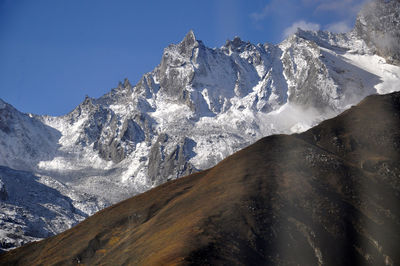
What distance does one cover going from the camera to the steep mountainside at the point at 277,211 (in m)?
103

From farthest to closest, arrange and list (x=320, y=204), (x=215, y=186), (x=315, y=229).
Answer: (x=215, y=186), (x=320, y=204), (x=315, y=229)

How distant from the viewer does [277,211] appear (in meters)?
114

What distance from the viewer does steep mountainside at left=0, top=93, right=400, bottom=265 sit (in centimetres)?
10262

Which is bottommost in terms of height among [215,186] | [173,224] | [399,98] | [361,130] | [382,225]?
[382,225]

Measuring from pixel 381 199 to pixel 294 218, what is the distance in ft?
70.1

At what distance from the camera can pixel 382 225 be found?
10950cm

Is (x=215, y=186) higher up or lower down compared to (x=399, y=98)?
lower down

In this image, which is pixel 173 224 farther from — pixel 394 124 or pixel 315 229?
pixel 394 124

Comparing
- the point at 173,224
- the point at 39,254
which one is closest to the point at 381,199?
the point at 173,224

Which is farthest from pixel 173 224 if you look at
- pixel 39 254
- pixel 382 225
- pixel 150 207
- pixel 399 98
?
pixel 399 98

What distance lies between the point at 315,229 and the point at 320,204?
9012 mm

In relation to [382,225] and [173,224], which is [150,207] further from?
[382,225]

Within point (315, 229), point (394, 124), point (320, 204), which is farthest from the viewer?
point (394, 124)

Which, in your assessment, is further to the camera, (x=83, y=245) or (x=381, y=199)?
(x=83, y=245)
